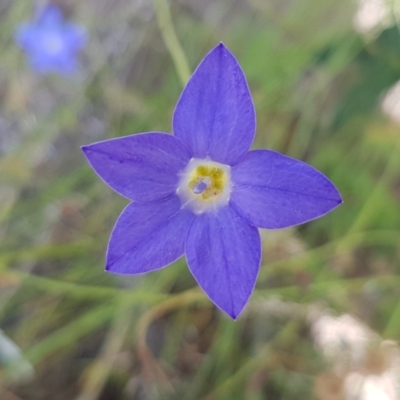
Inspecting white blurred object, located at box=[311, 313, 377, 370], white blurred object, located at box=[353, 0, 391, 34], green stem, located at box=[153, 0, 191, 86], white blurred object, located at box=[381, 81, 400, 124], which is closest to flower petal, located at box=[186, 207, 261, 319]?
green stem, located at box=[153, 0, 191, 86]

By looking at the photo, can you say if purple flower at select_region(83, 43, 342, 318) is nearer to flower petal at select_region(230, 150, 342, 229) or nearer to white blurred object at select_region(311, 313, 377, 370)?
flower petal at select_region(230, 150, 342, 229)


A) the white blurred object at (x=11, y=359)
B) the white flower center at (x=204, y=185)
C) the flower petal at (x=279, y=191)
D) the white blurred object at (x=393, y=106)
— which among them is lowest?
the white blurred object at (x=11, y=359)

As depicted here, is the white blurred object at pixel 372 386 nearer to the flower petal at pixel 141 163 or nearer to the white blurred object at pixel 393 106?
the white blurred object at pixel 393 106

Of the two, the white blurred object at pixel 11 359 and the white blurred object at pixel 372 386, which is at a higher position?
the white blurred object at pixel 372 386

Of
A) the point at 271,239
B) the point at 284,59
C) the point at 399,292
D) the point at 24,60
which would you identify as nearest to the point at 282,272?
the point at 271,239

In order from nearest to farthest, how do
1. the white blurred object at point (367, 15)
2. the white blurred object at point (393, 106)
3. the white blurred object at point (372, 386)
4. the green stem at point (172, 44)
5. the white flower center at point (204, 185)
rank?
the white flower center at point (204, 185), the green stem at point (172, 44), the white blurred object at point (372, 386), the white blurred object at point (367, 15), the white blurred object at point (393, 106)

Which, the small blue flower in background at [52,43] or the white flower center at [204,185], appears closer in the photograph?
the white flower center at [204,185]

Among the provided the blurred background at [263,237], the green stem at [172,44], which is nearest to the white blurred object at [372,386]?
the blurred background at [263,237]

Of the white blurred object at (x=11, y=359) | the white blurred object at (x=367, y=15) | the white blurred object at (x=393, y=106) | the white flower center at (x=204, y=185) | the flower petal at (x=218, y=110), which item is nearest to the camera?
the flower petal at (x=218, y=110)
